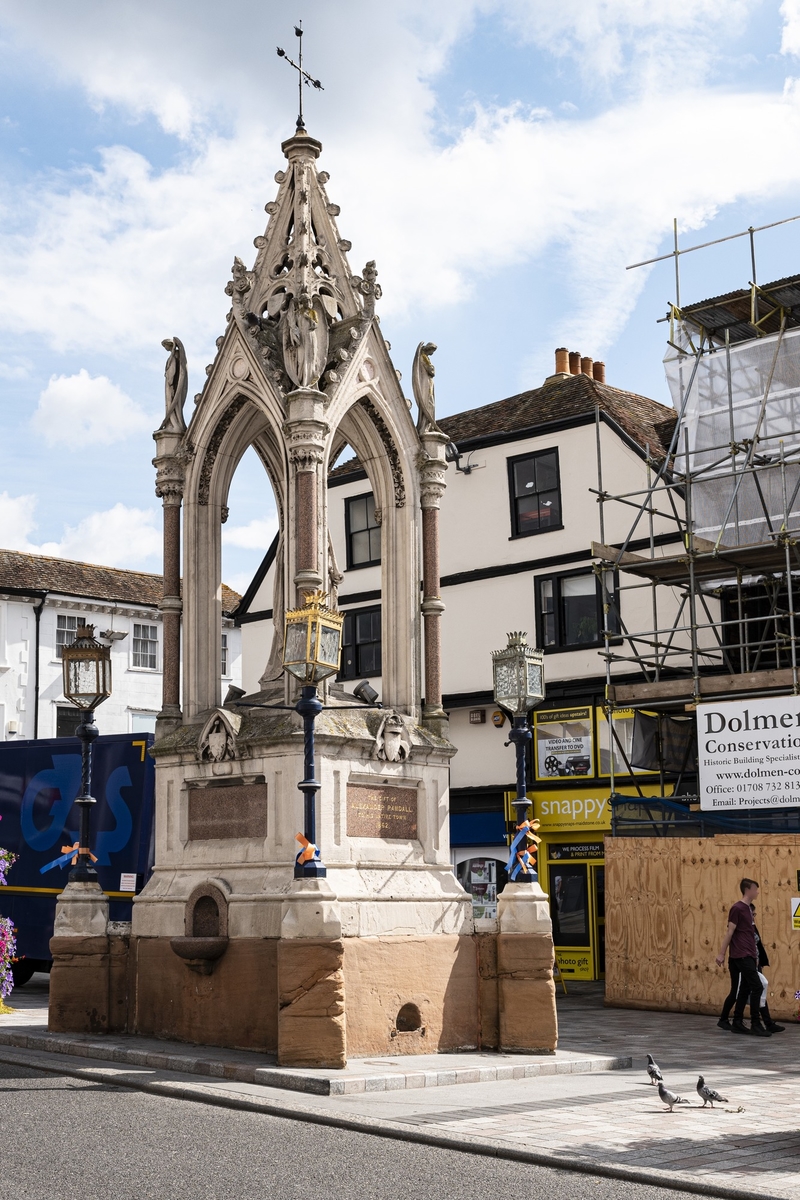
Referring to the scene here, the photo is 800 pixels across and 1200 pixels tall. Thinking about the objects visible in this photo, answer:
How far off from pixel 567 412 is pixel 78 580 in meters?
17.6

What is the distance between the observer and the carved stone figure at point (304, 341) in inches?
511

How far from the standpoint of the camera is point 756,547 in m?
20.2

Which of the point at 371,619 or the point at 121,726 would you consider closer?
the point at 371,619

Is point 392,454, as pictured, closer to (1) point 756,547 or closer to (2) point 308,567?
(2) point 308,567

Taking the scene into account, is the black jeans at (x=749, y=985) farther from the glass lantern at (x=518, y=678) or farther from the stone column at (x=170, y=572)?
the stone column at (x=170, y=572)

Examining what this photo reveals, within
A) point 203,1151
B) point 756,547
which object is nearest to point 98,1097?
point 203,1151

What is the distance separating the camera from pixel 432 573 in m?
13.9

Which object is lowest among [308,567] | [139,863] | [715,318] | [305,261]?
[139,863]

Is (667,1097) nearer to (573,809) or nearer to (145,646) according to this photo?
(573,809)

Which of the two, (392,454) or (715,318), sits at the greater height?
(715,318)

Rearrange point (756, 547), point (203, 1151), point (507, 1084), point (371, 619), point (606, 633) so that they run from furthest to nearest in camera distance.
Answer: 1. point (371, 619)
2. point (606, 633)
3. point (756, 547)
4. point (507, 1084)
5. point (203, 1151)

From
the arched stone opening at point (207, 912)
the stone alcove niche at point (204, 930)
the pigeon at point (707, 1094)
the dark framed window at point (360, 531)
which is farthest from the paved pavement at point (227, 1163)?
the dark framed window at point (360, 531)

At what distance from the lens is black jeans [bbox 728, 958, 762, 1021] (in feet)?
50.2

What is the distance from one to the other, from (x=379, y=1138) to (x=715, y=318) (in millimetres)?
18307
